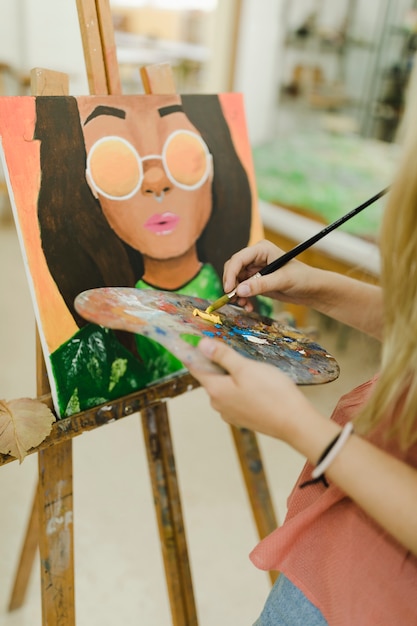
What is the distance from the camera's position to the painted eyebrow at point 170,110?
1.03 metres

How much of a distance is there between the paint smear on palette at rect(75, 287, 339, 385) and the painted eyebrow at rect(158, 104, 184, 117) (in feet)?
1.25

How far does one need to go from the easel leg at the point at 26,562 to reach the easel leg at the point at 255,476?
19.1 inches

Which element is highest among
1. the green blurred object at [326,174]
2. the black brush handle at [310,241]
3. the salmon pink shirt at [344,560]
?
the black brush handle at [310,241]

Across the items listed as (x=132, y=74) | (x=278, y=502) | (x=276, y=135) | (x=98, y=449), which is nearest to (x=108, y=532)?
(x=98, y=449)

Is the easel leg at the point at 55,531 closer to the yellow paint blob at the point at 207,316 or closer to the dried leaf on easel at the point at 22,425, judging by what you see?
the dried leaf on easel at the point at 22,425

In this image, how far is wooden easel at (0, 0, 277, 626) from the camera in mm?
881

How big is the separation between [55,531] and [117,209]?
54cm

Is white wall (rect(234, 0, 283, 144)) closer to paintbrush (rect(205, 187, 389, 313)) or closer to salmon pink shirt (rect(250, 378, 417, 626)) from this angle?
paintbrush (rect(205, 187, 389, 313))

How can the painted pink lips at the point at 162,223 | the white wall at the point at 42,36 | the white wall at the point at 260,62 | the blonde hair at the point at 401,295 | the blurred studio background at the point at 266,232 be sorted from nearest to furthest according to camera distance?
the blonde hair at the point at 401,295, the painted pink lips at the point at 162,223, the blurred studio background at the point at 266,232, the white wall at the point at 260,62, the white wall at the point at 42,36

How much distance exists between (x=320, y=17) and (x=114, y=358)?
131 inches

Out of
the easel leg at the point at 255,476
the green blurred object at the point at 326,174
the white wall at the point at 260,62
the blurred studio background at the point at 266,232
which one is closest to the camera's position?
the easel leg at the point at 255,476

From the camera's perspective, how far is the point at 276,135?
3.76 metres

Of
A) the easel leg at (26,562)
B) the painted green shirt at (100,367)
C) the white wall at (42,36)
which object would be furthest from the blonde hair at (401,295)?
the white wall at (42,36)

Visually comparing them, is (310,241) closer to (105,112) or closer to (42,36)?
(105,112)
